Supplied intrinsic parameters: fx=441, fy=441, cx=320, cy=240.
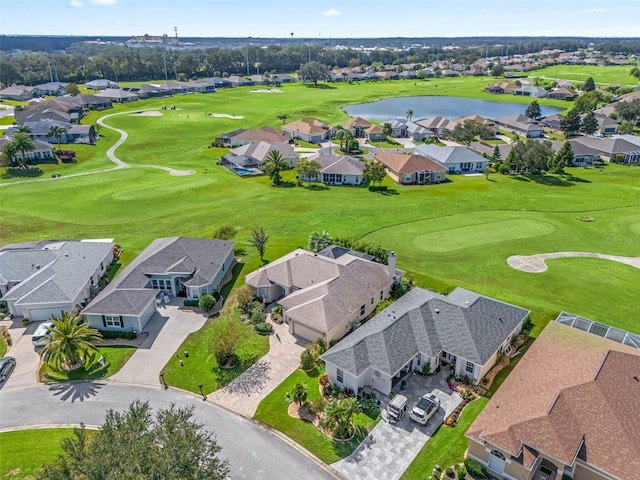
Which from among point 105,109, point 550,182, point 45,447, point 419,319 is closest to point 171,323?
point 45,447

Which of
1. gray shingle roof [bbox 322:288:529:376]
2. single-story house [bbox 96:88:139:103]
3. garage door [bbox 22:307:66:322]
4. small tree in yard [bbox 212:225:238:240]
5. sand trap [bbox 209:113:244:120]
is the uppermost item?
single-story house [bbox 96:88:139:103]

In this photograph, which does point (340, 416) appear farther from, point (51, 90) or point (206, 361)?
point (51, 90)

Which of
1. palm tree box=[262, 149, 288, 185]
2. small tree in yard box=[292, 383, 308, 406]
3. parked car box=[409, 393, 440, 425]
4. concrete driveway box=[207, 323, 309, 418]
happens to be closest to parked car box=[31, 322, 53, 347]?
concrete driveway box=[207, 323, 309, 418]

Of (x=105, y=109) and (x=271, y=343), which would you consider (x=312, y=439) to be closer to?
(x=271, y=343)

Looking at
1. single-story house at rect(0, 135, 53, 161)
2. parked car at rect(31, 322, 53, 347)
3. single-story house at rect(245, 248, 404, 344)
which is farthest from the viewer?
single-story house at rect(0, 135, 53, 161)

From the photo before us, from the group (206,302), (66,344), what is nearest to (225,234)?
(206,302)

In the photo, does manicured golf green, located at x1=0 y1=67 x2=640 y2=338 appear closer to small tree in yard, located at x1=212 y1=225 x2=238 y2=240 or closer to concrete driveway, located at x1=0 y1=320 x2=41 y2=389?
small tree in yard, located at x1=212 y1=225 x2=238 y2=240
